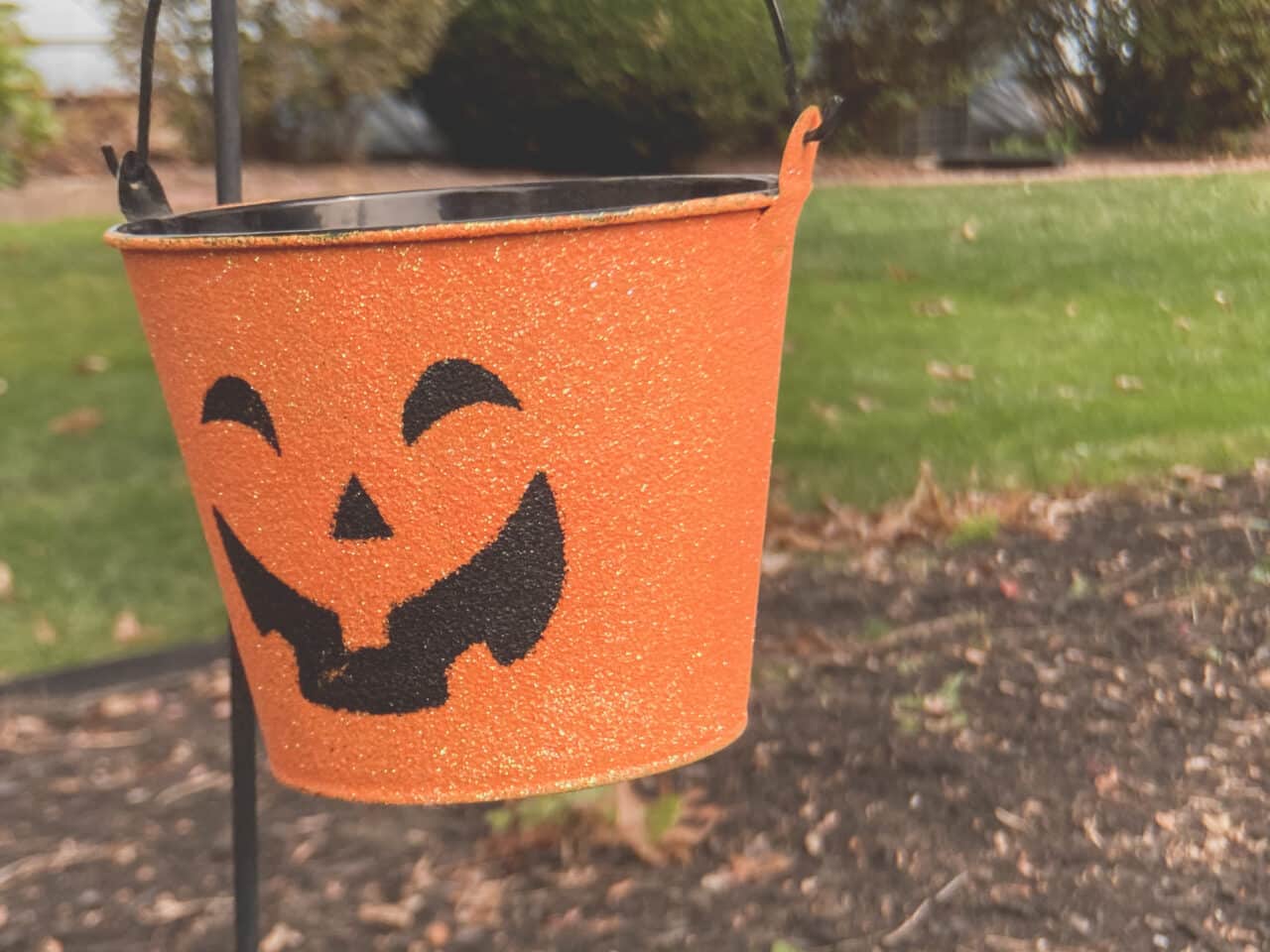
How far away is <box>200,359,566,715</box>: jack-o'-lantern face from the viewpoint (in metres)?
1.08

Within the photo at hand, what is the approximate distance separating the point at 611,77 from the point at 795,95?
5232mm

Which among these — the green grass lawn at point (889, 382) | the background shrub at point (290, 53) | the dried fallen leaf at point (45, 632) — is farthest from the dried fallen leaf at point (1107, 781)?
the background shrub at point (290, 53)

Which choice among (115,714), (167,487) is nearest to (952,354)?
(167,487)

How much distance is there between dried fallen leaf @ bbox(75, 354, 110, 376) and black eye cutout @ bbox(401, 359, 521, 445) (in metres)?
2.93

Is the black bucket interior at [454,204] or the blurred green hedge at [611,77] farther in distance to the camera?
the blurred green hedge at [611,77]

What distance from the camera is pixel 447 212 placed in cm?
154

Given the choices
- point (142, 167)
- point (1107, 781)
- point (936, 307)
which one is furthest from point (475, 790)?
point (936, 307)

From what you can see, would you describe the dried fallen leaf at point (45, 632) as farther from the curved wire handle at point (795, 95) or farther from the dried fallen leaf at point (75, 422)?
the curved wire handle at point (795, 95)

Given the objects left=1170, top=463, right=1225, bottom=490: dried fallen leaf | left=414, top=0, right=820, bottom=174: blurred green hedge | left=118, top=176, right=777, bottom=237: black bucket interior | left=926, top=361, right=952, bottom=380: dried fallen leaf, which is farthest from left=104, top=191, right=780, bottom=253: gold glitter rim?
left=414, top=0, right=820, bottom=174: blurred green hedge

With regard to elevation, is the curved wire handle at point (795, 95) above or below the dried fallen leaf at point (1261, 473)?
above

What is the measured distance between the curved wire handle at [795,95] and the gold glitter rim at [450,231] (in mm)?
141

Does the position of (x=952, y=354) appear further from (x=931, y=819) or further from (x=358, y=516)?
(x=358, y=516)

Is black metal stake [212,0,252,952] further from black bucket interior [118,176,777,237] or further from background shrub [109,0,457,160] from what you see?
background shrub [109,0,457,160]

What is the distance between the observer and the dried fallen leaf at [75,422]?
337 centimetres
